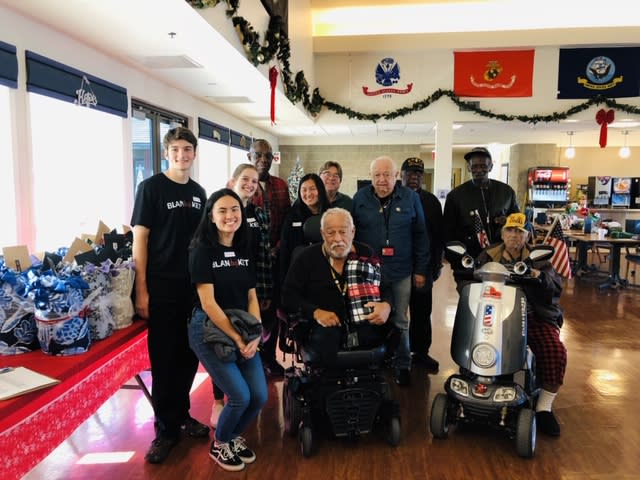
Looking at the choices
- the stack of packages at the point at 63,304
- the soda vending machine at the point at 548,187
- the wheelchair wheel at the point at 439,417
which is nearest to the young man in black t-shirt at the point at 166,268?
the stack of packages at the point at 63,304

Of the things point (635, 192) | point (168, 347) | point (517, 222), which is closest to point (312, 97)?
point (517, 222)

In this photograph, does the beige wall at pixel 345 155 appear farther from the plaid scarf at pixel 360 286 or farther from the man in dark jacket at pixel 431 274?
the plaid scarf at pixel 360 286

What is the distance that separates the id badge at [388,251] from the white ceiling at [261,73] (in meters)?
1.96

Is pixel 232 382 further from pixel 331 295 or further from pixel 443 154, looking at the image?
pixel 443 154

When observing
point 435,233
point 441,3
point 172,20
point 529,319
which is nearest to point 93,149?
point 172,20

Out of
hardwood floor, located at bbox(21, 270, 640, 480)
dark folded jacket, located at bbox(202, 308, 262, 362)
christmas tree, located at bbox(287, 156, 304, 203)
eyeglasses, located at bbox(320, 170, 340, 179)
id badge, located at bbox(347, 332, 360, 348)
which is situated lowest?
hardwood floor, located at bbox(21, 270, 640, 480)

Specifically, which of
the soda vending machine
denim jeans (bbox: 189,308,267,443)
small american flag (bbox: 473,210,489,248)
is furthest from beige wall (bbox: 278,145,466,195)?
denim jeans (bbox: 189,308,267,443)

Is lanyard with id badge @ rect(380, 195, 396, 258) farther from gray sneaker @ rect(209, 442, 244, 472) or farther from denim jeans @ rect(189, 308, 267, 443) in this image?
gray sneaker @ rect(209, 442, 244, 472)

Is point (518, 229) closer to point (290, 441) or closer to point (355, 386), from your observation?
point (355, 386)

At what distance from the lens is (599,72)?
7379 millimetres

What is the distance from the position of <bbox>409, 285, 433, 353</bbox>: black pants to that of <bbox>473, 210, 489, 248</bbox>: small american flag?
1.76ft

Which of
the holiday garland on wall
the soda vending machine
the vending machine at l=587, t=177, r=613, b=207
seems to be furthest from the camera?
the vending machine at l=587, t=177, r=613, b=207

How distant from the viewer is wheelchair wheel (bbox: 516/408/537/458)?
232 cm

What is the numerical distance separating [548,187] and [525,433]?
10511mm
